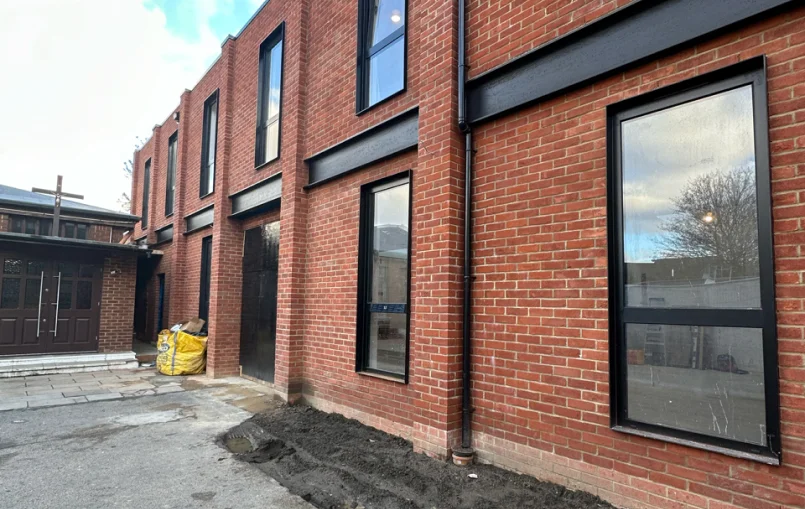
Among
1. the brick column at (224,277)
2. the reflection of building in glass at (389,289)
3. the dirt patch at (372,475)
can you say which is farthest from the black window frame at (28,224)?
the reflection of building in glass at (389,289)

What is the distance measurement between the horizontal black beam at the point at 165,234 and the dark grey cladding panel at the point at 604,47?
38.4 ft

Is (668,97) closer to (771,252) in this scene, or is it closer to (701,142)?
(701,142)

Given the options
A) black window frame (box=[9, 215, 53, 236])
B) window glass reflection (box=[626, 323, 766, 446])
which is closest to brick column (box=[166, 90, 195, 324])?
black window frame (box=[9, 215, 53, 236])

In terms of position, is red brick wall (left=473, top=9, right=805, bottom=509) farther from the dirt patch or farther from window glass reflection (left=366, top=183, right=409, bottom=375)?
window glass reflection (left=366, top=183, right=409, bottom=375)

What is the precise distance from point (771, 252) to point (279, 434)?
514cm

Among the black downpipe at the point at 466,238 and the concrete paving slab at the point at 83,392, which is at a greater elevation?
the black downpipe at the point at 466,238

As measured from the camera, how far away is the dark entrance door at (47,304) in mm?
9984

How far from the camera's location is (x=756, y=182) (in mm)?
3033

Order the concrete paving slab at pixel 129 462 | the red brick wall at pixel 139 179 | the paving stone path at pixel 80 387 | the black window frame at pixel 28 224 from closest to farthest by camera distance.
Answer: the concrete paving slab at pixel 129 462 < the paving stone path at pixel 80 387 < the black window frame at pixel 28 224 < the red brick wall at pixel 139 179

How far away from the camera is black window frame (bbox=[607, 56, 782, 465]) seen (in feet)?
9.47

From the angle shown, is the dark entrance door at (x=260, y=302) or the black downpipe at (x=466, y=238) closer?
the black downpipe at (x=466, y=238)

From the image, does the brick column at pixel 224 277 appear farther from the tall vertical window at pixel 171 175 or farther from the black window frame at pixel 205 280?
the tall vertical window at pixel 171 175

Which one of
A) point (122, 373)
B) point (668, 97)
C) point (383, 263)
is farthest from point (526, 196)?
point (122, 373)

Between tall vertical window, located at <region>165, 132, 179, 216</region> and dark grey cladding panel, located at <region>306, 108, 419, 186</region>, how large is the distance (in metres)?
9.26
